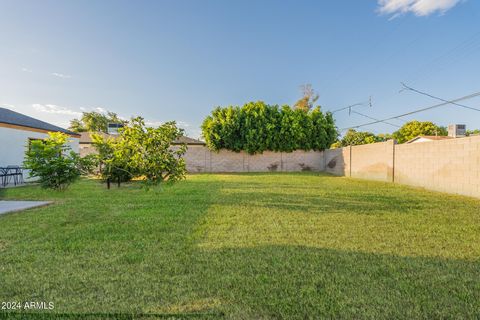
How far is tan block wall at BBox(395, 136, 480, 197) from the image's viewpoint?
750 cm

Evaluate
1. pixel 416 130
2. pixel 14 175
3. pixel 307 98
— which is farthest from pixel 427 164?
pixel 416 130

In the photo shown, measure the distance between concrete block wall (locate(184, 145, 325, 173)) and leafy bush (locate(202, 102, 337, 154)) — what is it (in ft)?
2.42

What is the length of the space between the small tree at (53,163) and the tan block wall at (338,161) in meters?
14.9

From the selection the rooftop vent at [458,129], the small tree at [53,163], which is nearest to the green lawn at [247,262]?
the small tree at [53,163]

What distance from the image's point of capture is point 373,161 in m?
13.0

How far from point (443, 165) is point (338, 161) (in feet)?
28.3

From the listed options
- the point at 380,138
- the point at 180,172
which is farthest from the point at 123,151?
the point at 380,138

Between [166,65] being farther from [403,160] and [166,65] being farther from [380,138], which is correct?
[380,138]

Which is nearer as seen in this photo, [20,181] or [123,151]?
[123,151]

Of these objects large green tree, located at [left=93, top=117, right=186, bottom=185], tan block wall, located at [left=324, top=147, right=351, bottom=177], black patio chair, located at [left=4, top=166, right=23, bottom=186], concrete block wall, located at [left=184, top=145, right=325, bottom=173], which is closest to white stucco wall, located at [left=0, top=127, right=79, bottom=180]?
black patio chair, located at [left=4, top=166, right=23, bottom=186]

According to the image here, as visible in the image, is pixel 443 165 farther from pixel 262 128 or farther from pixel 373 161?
pixel 262 128

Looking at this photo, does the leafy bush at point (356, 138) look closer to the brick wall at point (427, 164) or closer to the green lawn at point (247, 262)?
the brick wall at point (427, 164)

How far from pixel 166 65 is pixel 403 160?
12739 mm

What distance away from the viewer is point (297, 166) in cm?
2019
